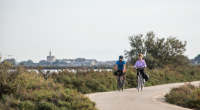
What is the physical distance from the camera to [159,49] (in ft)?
168

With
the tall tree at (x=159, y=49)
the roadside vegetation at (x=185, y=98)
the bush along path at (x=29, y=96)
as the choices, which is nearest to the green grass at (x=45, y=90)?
the bush along path at (x=29, y=96)

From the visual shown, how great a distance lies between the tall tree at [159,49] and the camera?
5000 centimetres

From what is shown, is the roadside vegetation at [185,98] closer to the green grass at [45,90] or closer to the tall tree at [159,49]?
the green grass at [45,90]

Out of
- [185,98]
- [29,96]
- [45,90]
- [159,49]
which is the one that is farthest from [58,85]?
[159,49]

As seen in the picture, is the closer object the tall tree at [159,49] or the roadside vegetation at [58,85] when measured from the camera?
the roadside vegetation at [58,85]

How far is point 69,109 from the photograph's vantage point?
980 centimetres

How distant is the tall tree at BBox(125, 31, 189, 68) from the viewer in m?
50.0

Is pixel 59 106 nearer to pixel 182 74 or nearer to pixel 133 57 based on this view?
pixel 182 74

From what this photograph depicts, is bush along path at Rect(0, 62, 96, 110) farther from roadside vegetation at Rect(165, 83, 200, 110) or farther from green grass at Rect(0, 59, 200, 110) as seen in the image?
roadside vegetation at Rect(165, 83, 200, 110)

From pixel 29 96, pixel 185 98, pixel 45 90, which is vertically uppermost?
pixel 45 90

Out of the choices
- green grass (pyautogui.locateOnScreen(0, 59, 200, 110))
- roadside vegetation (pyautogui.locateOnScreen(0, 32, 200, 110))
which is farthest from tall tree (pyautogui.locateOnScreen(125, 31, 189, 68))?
green grass (pyautogui.locateOnScreen(0, 59, 200, 110))

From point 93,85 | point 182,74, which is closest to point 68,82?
point 93,85

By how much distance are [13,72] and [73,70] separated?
329 inches

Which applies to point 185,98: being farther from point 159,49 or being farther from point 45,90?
point 159,49
